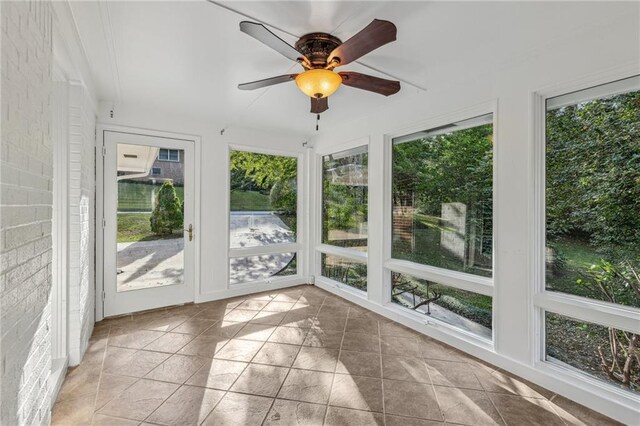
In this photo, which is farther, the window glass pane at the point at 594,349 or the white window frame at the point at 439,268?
the white window frame at the point at 439,268

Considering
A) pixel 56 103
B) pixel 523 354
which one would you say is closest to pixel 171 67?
pixel 56 103

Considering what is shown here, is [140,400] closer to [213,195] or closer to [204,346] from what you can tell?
[204,346]

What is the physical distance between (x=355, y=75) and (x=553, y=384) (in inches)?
103

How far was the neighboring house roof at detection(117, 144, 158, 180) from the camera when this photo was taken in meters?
3.38

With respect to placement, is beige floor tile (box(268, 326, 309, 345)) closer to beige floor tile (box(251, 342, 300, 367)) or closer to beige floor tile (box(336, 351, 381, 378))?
beige floor tile (box(251, 342, 300, 367))

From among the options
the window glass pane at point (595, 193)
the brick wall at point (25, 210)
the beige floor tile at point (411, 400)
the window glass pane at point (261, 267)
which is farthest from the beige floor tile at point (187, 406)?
the window glass pane at point (595, 193)

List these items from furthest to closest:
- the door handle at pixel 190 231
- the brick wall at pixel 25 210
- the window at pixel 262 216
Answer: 1. the window at pixel 262 216
2. the door handle at pixel 190 231
3. the brick wall at pixel 25 210

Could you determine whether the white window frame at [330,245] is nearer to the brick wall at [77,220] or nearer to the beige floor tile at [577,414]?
the beige floor tile at [577,414]

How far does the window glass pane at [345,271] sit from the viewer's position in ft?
13.0

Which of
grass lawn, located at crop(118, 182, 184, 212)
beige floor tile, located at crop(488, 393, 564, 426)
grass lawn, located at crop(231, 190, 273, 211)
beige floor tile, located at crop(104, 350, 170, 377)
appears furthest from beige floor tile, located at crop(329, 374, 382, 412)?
grass lawn, located at crop(118, 182, 184, 212)

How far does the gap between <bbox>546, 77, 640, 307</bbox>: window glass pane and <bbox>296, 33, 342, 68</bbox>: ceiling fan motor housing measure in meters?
1.74

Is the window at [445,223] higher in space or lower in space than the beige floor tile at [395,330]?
higher

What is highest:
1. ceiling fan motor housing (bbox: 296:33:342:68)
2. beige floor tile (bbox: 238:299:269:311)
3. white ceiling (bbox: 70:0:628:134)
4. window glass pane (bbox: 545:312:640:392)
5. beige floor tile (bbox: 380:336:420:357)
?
white ceiling (bbox: 70:0:628:134)

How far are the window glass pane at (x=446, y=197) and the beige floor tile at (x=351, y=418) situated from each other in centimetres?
159
